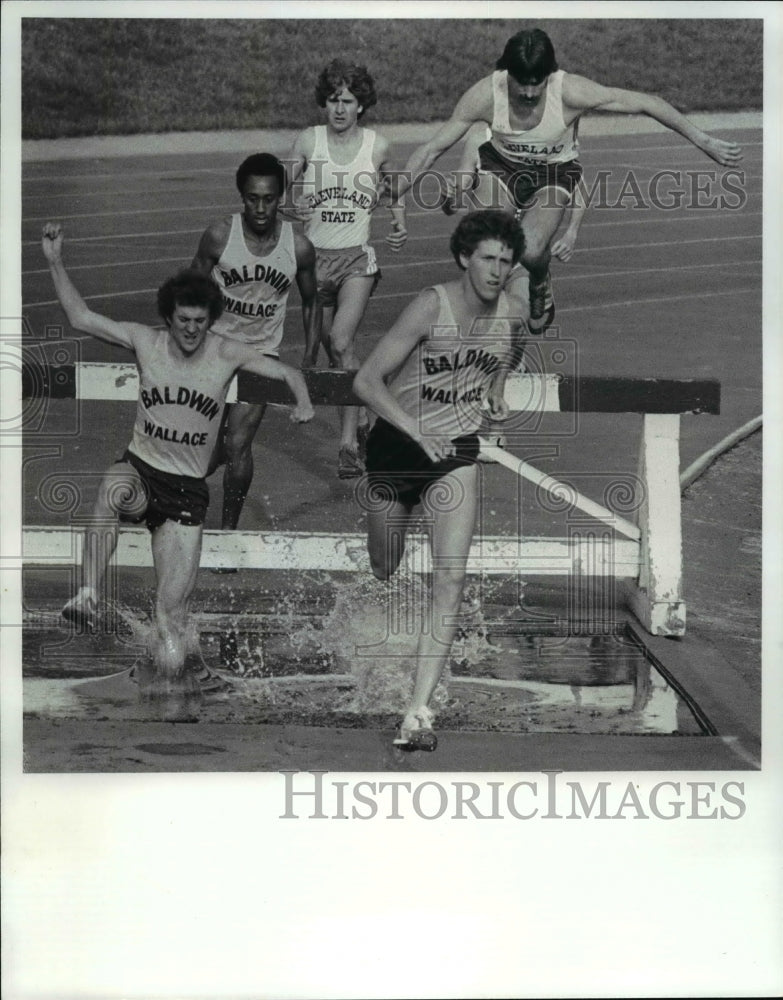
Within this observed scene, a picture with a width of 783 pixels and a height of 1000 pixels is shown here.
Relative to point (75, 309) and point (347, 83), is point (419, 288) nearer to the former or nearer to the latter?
point (347, 83)

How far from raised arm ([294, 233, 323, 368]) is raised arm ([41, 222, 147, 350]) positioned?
2.01 feet

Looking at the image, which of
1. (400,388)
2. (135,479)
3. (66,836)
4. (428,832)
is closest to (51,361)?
(135,479)

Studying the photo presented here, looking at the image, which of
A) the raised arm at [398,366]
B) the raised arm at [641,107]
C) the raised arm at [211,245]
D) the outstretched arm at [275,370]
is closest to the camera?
the outstretched arm at [275,370]

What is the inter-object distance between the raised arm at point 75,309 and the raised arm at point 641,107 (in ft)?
5.94

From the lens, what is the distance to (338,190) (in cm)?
715

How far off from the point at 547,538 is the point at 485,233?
3.84 ft

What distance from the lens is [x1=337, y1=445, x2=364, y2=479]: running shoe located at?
23.7ft

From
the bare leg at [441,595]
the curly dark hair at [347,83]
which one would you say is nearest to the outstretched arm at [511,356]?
the bare leg at [441,595]

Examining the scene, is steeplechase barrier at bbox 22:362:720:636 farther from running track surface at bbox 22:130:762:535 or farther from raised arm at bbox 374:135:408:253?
raised arm at bbox 374:135:408:253

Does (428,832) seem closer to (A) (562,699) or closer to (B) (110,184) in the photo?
(A) (562,699)

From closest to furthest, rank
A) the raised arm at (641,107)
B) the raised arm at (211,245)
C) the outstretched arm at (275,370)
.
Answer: the outstretched arm at (275,370) < the raised arm at (641,107) < the raised arm at (211,245)

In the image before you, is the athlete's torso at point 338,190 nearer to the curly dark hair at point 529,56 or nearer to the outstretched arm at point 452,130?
the outstretched arm at point 452,130

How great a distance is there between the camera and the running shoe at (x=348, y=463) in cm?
724

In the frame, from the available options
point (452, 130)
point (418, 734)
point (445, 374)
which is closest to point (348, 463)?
point (445, 374)
